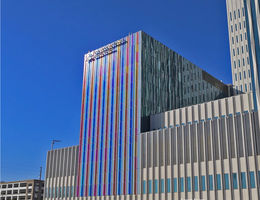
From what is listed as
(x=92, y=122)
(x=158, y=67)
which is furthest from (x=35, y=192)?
(x=158, y=67)

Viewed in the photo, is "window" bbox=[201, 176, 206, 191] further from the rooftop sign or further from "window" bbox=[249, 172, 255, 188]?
the rooftop sign

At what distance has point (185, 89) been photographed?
79562mm

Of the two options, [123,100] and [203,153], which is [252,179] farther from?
[123,100]

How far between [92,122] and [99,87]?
814 cm

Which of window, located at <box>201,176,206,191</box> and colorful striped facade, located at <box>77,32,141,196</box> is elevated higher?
colorful striped facade, located at <box>77,32,141,196</box>

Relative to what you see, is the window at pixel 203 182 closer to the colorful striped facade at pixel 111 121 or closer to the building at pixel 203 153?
the building at pixel 203 153

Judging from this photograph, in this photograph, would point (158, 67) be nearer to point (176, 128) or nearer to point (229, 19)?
point (176, 128)

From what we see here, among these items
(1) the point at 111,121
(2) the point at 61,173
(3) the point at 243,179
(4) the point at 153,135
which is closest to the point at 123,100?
(1) the point at 111,121

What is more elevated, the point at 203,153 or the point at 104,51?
A: the point at 104,51

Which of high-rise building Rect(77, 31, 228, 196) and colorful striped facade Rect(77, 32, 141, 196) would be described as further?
high-rise building Rect(77, 31, 228, 196)

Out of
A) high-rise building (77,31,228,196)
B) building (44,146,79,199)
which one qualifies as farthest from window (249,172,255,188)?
building (44,146,79,199)

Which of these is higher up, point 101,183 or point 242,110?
point 242,110

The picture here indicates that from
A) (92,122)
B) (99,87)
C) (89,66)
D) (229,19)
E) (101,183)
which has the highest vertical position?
(229,19)

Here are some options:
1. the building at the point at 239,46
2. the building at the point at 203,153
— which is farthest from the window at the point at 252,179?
the building at the point at 239,46
